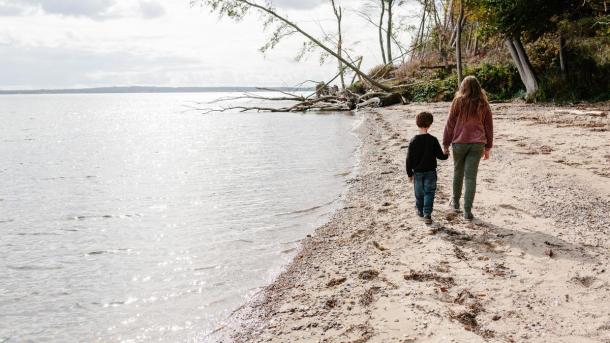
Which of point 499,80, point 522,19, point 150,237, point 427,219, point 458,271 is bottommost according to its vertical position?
point 150,237

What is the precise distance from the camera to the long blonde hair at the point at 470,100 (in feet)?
21.5

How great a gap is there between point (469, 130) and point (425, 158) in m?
0.71

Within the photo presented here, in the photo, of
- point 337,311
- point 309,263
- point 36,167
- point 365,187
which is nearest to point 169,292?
point 309,263

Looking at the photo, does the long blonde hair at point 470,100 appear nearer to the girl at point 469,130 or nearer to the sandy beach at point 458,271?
the girl at point 469,130

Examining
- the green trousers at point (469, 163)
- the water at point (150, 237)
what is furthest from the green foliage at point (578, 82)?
the green trousers at point (469, 163)

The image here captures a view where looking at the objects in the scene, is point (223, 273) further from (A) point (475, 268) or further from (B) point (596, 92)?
(B) point (596, 92)

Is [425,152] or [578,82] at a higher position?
[578,82]

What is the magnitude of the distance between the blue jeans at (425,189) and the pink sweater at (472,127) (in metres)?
0.62

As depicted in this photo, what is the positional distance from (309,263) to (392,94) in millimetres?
29754

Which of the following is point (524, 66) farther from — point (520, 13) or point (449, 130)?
point (449, 130)

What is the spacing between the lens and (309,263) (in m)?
6.28

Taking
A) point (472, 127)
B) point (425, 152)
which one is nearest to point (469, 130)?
point (472, 127)

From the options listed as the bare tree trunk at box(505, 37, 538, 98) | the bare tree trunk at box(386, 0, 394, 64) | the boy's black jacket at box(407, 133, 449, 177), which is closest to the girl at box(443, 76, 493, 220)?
the boy's black jacket at box(407, 133, 449, 177)

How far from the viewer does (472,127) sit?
665 cm
